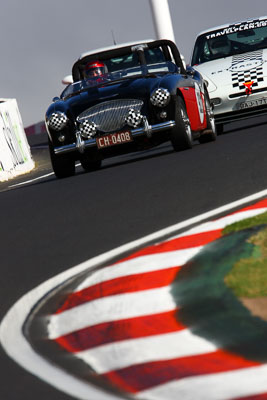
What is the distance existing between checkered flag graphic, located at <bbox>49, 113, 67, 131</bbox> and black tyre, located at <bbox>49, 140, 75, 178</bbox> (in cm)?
30

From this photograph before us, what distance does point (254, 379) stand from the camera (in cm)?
349

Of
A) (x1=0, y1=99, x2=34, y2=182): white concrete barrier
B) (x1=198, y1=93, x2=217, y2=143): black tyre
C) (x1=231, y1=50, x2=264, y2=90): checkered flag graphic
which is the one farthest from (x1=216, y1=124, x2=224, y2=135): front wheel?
(x1=0, y1=99, x2=34, y2=182): white concrete barrier

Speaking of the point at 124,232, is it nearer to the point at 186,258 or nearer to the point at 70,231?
the point at 70,231

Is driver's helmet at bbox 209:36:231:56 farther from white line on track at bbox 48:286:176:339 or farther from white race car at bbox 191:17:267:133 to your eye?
white line on track at bbox 48:286:176:339

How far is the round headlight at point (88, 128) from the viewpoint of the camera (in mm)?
11336

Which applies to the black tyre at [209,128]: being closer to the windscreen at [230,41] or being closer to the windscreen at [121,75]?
the windscreen at [121,75]

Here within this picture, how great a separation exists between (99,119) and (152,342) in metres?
7.33

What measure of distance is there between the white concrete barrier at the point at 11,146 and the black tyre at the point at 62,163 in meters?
4.05

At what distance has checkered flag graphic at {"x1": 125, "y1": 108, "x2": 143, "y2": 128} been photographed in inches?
444

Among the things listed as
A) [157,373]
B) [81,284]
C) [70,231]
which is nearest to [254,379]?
[157,373]

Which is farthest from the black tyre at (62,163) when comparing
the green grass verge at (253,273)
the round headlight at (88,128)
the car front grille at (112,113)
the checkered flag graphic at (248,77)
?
the green grass verge at (253,273)

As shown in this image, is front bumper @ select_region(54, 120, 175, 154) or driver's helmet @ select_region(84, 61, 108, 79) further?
driver's helmet @ select_region(84, 61, 108, 79)

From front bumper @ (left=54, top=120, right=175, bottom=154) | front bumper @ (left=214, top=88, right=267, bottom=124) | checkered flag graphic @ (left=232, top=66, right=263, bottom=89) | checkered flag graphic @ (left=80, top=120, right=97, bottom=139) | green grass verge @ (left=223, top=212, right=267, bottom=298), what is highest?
green grass verge @ (left=223, top=212, right=267, bottom=298)

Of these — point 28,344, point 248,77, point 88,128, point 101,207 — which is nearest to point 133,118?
point 88,128
